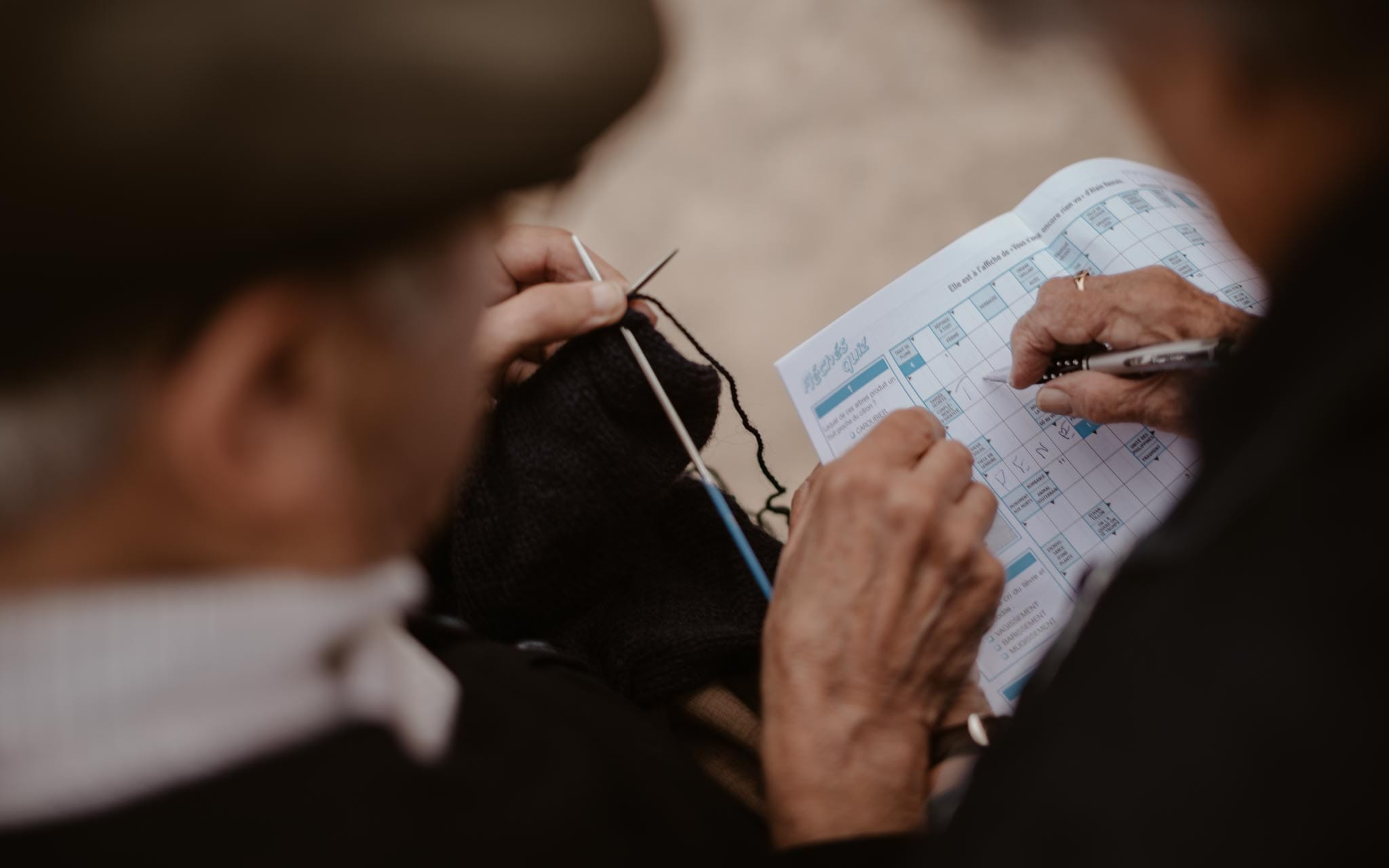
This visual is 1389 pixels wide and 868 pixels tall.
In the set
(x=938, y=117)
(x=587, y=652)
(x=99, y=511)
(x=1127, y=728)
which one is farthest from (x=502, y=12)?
(x=938, y=117)

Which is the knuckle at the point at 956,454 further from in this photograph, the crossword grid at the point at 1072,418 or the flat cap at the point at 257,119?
the flat cap at the point at 257,119

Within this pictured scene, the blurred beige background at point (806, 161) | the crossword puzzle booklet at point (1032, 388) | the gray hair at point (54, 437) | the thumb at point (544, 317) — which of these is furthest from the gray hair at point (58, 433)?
the blurred beige background at point (806, 161)

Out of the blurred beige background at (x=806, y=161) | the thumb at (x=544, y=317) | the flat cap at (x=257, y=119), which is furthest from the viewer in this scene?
the blurred beige background at (x=806, y=161)

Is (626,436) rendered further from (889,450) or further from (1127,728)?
(1127,728)

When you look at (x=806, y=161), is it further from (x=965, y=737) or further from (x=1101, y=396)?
(x=965, y=737)

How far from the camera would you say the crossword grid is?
660mm

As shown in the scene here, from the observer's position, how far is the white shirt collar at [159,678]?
32cm

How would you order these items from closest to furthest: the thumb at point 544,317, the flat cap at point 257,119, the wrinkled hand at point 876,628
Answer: the flat cap at point 257,119 < the wrinkled hand at point 876,628 < the thumb at point 544,317

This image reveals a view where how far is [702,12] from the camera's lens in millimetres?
1550

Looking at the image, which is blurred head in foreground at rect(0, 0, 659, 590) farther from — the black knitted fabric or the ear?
the black knitted fabric

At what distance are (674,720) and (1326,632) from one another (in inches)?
18.0

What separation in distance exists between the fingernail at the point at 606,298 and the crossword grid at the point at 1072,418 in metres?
0.23

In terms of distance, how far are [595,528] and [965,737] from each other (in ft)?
1.00

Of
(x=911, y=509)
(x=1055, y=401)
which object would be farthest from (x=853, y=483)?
(x=1055, y=401)
